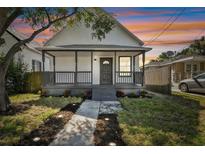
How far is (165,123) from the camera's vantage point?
16.3ft

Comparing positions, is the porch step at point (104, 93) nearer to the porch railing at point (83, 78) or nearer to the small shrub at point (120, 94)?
the small shrub at point (120, 94)

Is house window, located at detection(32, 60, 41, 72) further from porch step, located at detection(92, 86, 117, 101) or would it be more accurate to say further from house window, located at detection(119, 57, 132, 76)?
house window, located at detection(119, 57, 132, 76)

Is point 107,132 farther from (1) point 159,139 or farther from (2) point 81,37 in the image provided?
(2) point 81,37

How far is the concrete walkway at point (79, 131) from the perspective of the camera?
12.9ft

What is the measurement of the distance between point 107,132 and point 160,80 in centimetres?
669

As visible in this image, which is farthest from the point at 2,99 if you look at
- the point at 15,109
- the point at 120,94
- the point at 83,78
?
the point at 83,78

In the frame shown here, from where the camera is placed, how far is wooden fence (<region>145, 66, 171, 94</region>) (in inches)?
376

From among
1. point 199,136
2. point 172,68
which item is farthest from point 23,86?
point 199,136

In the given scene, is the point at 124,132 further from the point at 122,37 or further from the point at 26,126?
the point at 122,37

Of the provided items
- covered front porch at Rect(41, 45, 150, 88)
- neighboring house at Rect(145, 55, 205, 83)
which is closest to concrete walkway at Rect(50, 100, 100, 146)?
neighboring house at Rect(145, 55, 205, 83)

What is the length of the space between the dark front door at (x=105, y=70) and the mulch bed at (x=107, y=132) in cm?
620

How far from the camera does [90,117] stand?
558 cm

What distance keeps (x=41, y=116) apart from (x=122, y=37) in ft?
23.1

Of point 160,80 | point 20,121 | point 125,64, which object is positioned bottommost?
point 20,121
